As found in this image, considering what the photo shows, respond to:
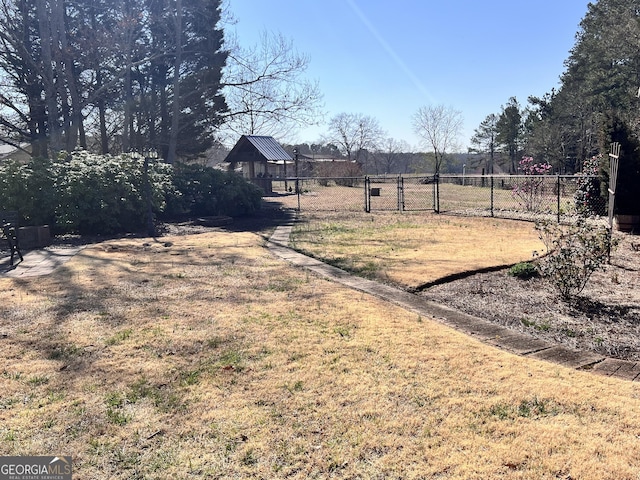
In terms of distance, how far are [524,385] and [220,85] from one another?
22.8 meters

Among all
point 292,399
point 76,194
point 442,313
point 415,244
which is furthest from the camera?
point 76,194

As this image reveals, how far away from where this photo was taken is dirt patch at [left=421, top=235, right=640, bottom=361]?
4.22 meters

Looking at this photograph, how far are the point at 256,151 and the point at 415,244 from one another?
63.7 feet

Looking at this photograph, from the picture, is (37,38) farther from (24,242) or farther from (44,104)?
(24,242)

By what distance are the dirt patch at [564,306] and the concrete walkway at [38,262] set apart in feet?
20.6

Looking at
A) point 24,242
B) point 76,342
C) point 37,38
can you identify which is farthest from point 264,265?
point 37,38

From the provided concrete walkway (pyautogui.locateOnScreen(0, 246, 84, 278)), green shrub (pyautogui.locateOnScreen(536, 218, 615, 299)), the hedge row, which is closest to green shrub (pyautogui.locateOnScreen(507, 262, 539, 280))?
green shrub (pyautogui.locateOnScreen(536, 218, 615, 299))

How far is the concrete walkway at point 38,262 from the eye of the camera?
7244 mm

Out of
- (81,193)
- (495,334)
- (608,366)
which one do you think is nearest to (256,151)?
(81,193)

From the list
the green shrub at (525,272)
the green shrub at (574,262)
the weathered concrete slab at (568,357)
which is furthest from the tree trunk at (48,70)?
the weathered concrete slab at (568,357)

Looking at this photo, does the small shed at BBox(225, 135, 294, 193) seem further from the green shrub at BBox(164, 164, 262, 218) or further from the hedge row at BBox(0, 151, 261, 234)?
the hedge row at BBox(0, 151, 261, 234)

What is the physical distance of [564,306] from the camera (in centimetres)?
525

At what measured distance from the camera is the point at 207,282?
A: 257 inches

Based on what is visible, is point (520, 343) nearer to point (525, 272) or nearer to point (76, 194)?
point (525, 272)
